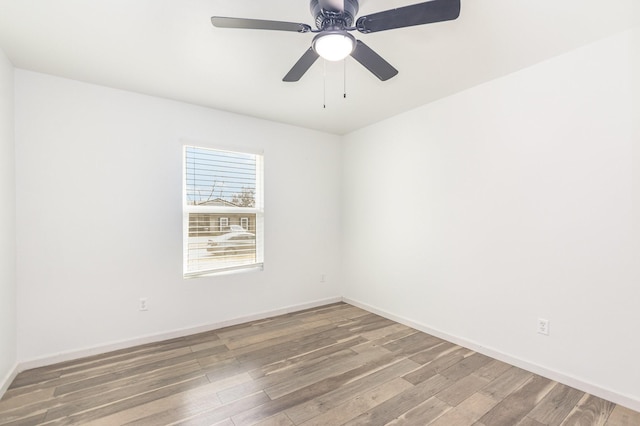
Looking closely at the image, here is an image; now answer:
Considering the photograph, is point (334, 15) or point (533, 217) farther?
point (533, 217)

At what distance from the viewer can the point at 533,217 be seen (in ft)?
7.86

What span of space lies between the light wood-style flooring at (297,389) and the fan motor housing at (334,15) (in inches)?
91.4

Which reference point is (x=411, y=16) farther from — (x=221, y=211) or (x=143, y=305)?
(x=143, y=305)

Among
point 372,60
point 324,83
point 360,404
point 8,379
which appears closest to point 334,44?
point 372,60

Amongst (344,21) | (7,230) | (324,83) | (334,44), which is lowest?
(7,230)

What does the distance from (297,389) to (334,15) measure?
2.44m

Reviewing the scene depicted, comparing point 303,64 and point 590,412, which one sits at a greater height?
point 303,64

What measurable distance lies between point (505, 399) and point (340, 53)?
253 centimetres

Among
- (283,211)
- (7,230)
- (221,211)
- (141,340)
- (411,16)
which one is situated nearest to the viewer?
(411,16)

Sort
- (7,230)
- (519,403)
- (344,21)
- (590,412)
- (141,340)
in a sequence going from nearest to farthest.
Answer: (344,21), (590,412), (519,403), (7,230), (141,340)

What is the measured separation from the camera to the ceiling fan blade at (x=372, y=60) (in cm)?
169

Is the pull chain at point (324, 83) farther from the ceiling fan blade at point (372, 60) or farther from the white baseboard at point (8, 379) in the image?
the white baseboard at point (8, 379)

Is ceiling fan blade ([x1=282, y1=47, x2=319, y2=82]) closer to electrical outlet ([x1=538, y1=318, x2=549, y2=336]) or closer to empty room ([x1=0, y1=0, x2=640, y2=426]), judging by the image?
→ empty room ([x1=0, y1=0, x2=640, y2=426])

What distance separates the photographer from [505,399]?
2.06 metres
